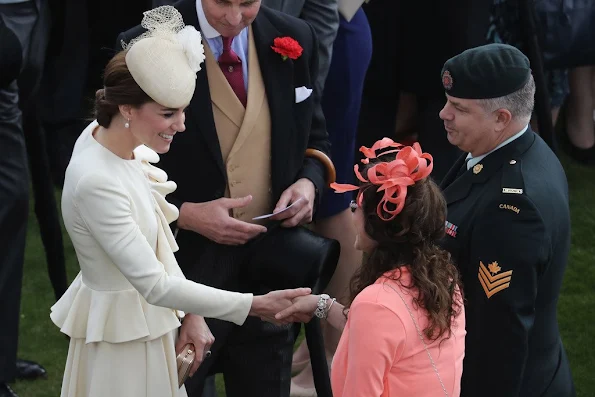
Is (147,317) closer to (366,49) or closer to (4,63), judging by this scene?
(4,63)

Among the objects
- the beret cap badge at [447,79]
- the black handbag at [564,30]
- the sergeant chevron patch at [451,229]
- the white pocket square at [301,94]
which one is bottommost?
the black handbag at [564,30]

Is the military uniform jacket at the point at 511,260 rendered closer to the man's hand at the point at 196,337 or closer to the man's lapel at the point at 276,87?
the man's lapel at the point at 276,87

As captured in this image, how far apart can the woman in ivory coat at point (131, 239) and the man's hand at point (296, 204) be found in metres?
0.52

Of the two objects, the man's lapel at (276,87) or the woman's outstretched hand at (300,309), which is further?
the man's lapel at (276,87)

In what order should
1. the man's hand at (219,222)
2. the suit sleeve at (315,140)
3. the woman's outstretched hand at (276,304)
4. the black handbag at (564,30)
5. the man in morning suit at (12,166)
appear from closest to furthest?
the woman's outstretched hand at (276,304), the man's hand at (219,222), the suit sleeve at (315,140), the man in morning suit at (12,166), the black handbag at (564,30)

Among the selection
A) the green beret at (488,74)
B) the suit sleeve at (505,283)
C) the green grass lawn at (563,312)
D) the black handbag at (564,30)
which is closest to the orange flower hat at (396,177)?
the suit sleeve at (505,283)

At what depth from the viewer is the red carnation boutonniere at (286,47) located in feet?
12.5

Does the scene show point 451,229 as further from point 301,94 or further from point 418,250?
point 301,94

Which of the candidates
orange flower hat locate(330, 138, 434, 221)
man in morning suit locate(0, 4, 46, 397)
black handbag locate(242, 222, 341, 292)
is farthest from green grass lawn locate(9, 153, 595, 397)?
orange flower hat locate(330, 138, 434, 221)

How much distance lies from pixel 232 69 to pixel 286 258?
2.17 ft

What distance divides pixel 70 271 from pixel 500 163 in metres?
3.49

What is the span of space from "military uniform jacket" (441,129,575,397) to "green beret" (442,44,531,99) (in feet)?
0.57

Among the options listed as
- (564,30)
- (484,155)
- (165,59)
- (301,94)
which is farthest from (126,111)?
(564,30)

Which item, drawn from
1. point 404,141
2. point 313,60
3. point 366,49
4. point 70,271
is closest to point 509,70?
point 313,60
